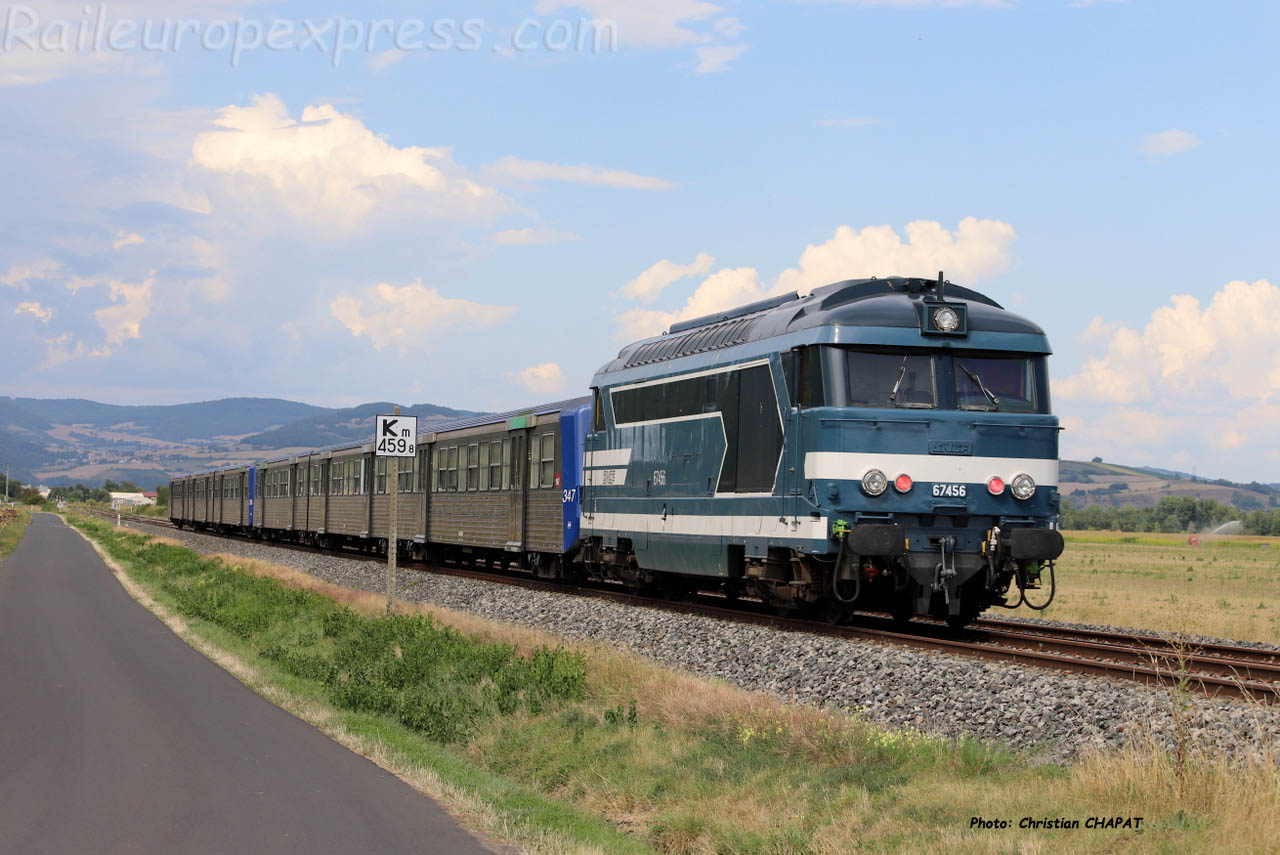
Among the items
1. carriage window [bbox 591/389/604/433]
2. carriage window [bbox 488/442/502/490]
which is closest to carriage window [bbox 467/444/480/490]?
carriage window [bbox 488/442/502/490]

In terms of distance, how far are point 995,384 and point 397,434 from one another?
8.59 meters

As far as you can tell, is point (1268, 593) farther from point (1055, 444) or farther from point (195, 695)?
point (195, 695)

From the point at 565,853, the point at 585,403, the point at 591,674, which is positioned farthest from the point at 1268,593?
the point at 565,853

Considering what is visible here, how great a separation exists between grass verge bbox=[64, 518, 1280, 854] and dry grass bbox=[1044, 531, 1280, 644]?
10.7 meters

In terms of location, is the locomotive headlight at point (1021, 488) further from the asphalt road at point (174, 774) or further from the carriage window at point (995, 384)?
the asphalt road at point (174, 774)

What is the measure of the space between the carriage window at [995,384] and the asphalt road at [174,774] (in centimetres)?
842

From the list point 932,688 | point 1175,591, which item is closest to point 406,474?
point 1175,591

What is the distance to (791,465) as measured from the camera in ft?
52.8

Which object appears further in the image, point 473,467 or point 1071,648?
point 473,467

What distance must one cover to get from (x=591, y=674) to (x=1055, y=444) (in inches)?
252

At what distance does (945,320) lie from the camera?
51.5 ft

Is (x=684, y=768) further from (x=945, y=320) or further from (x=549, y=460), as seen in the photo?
(x=549, y=460)

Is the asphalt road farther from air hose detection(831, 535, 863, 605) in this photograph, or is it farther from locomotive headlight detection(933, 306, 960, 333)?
locomotive headlight detection(933, 306, 960, 333)

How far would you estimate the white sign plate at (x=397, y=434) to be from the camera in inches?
760
